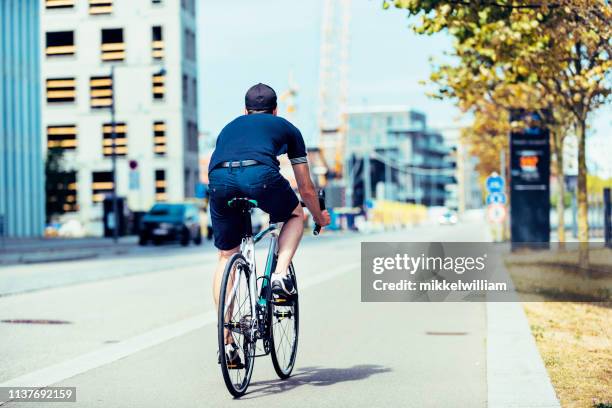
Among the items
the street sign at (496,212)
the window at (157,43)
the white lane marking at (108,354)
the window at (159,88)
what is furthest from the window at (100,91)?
the white lane marking at (108,354)

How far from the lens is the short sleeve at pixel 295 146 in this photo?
6.84 m

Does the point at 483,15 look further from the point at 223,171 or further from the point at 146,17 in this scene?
the point at 146,17

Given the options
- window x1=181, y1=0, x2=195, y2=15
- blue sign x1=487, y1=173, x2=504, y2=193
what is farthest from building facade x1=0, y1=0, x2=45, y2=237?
blue sign x1=487, y1=173, x2=504, y2=193

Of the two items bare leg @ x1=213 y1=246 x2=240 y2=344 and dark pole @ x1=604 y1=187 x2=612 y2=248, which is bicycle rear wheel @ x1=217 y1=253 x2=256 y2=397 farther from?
dark pole @ x1=604 y1=187 x2=612 y2=248

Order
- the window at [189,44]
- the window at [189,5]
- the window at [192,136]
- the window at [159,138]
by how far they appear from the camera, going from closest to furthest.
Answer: the window at [189,5]
the window at [189,44]
the window at [159,138]
the window at [192,136]

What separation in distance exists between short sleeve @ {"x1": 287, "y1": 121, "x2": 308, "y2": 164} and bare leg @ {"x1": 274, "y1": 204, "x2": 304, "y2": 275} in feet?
1.02

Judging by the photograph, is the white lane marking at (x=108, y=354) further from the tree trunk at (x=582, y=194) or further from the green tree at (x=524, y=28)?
the tree trunk at (x=582, y=194)

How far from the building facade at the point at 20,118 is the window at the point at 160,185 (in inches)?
846

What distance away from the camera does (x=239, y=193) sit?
6.64 metres

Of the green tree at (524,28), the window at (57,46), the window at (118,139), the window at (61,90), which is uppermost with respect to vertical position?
the window at (57,46)

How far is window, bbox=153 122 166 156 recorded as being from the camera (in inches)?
3120

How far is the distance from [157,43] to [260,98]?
64.9 m

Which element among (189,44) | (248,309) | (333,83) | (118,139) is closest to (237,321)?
(248,309)

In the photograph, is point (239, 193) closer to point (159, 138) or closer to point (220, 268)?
point (220, 268)
